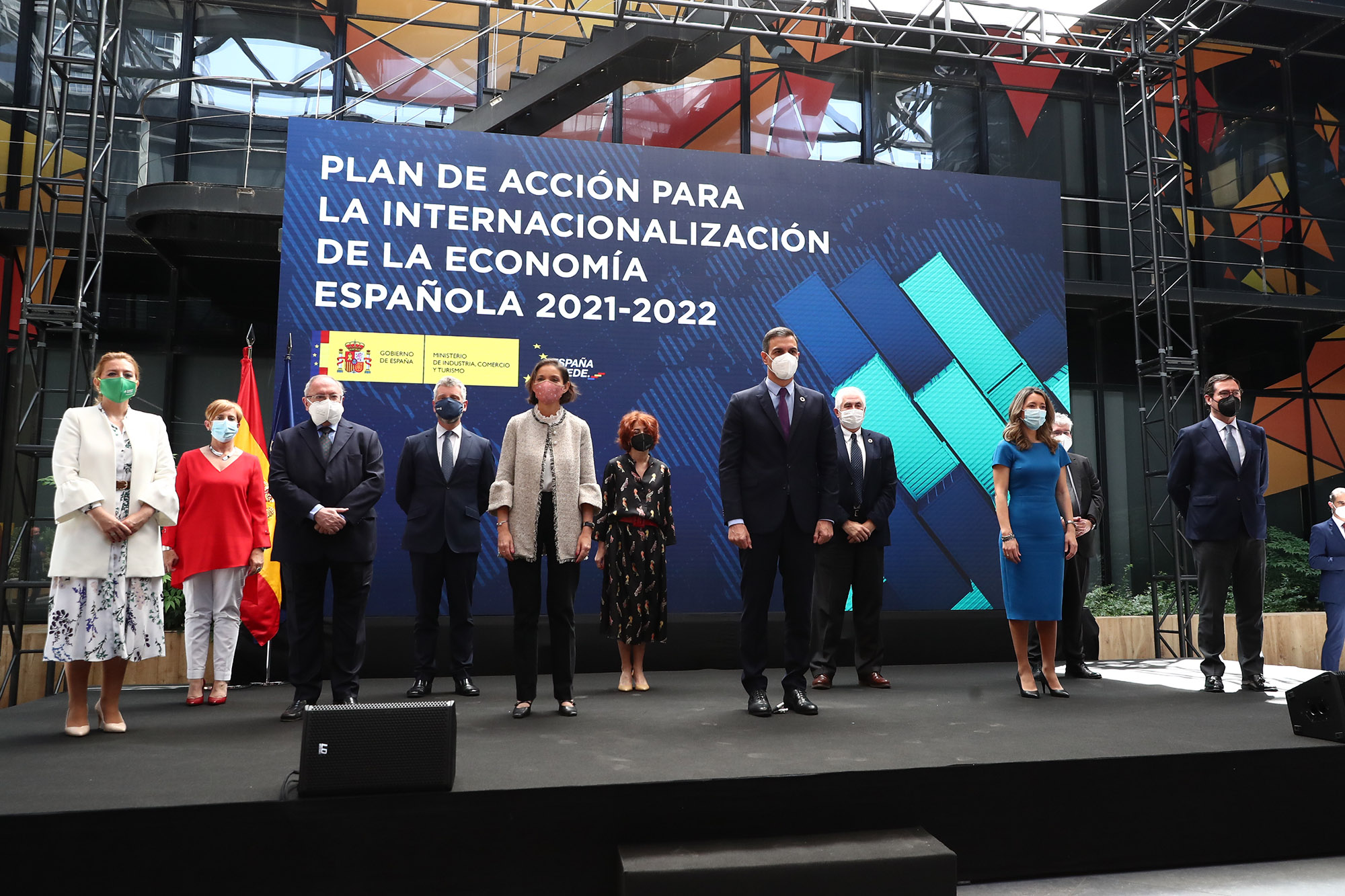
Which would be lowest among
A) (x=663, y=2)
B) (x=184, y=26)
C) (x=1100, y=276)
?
(x=1100, y=276)

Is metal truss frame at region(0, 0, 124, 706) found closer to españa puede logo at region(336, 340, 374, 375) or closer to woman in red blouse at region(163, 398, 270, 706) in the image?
woman in red blouse at region(163, 398, 270, 706)

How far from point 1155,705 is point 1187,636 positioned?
127 inches

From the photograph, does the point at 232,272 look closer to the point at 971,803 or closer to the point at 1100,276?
the point at 971,803

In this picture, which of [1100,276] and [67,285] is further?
[1100,276]

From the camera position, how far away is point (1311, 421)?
399 inches

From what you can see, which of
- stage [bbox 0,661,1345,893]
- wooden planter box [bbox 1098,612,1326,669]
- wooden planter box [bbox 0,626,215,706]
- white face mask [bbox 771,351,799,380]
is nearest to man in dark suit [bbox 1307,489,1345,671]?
wooden planter box [bbox 1098,612,1326,669]

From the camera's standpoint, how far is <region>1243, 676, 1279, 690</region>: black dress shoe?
4.15m

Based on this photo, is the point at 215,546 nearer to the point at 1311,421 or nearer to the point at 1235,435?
the point at 1235,435

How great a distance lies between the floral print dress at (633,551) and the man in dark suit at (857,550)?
86 cm

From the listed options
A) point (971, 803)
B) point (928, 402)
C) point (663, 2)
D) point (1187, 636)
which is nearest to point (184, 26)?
point (663, 2)

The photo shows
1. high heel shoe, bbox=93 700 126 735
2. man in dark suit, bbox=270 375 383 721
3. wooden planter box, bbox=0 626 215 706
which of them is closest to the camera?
high heel shoe, bbox=93 700 126 735

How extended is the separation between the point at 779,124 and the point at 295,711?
746cm

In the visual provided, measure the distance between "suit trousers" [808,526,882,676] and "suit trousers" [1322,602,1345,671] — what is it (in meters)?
4.59

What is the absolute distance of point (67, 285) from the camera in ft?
25.7
